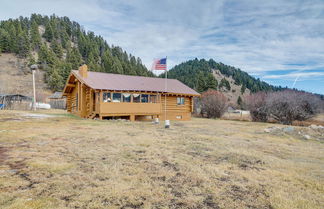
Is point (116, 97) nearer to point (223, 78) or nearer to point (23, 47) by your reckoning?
point (23, 47)

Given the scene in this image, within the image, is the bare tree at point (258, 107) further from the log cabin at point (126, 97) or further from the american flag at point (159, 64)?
the american flag at point (159, 64)

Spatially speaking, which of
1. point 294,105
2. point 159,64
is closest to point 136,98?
point 159,64

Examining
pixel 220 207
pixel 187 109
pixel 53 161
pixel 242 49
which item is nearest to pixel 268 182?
pixel 220 207

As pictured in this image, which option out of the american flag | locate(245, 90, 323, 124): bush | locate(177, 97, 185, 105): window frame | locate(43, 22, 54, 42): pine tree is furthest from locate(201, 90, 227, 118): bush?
locate(43, 22, 54, 42): pine tree

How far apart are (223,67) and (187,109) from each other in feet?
374

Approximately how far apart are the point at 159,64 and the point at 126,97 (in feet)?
13.5

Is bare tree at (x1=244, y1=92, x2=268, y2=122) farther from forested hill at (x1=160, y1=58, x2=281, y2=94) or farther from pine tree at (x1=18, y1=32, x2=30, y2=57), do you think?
pine tree at (x1=18, y1=32, x2=30, y2=57)

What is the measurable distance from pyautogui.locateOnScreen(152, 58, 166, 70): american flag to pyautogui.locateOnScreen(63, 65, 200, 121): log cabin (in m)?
2.50

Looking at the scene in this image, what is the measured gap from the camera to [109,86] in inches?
603

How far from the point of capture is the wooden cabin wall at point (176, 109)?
62.9ft

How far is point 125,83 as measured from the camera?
1733 cm

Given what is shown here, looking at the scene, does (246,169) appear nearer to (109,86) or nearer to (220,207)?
(220,207)

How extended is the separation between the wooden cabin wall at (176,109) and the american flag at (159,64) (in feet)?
13.9

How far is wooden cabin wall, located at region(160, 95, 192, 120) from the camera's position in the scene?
62.9ft
